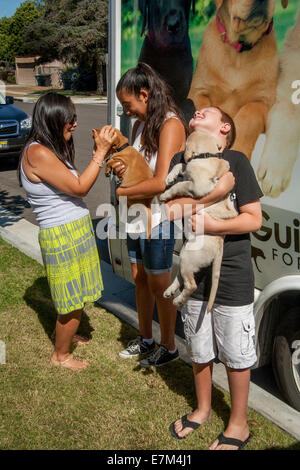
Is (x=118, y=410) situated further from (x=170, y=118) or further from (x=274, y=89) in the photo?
(x=274, y=89)

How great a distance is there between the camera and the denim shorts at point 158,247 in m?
2.73

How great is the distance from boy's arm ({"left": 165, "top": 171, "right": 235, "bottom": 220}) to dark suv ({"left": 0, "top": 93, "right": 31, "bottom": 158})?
8.92 meters

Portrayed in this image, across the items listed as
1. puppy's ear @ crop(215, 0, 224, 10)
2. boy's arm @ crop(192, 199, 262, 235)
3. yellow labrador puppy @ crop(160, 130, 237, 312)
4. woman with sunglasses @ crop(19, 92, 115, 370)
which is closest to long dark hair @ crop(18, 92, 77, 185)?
woman with sunglasses @ crop(19, 92, 115, 370)

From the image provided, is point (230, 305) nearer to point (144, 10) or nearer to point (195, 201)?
point (195, 201)

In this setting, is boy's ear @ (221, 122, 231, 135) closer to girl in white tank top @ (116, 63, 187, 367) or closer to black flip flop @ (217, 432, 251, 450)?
girl in white tank top @ (116, 63, 187, 367)

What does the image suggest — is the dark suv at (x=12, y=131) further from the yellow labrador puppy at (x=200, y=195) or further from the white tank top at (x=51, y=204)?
the yellow labrador puppy at (x=200, y=195)

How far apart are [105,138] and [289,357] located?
5.57ft

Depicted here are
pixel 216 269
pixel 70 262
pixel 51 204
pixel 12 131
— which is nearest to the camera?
pixel 216 269

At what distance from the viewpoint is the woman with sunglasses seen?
2.62 metres

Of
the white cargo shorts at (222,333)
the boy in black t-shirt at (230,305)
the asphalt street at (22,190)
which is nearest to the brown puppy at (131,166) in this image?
the boy in black t-shirt at (230,305)

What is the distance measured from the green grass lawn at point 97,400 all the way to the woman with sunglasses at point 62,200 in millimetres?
328

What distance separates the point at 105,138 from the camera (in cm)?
249

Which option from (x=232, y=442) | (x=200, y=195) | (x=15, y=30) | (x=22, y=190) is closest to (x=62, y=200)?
(x=200, y=195)

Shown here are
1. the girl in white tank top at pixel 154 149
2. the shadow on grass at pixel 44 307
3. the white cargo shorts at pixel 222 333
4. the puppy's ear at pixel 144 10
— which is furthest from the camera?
the shadow on grass at pixel 44 307
